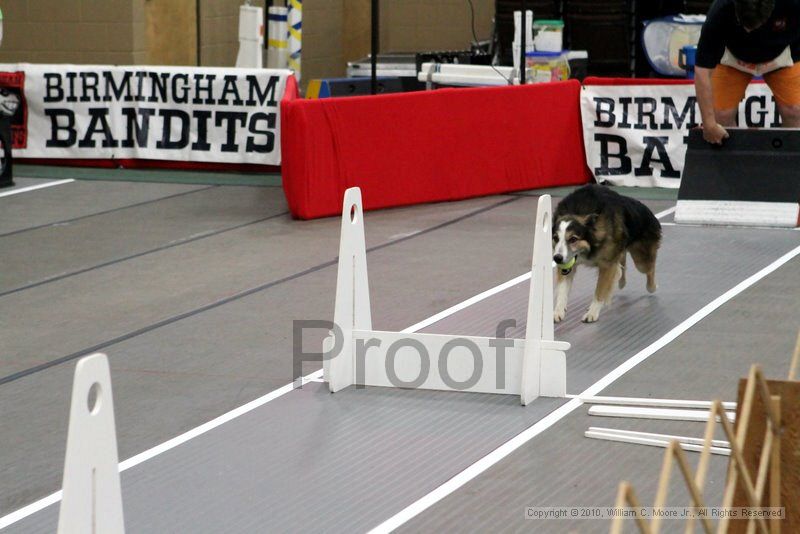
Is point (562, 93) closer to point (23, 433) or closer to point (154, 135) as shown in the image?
point (154, 135)

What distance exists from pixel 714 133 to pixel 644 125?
2582 mm

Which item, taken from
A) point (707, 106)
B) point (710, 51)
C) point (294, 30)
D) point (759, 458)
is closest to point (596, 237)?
point (707, 106)

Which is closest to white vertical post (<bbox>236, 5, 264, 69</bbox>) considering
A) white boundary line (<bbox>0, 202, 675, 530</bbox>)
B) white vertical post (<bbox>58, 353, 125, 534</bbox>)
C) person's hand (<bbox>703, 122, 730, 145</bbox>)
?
person's hand (<bbox>703, 122, 730, 145</bbox>)

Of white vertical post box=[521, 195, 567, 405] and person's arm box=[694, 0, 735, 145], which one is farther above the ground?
person's arm box=[694, 0, 735, 145]

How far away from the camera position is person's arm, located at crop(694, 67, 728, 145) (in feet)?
33.1

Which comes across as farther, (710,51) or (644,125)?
(644,125)

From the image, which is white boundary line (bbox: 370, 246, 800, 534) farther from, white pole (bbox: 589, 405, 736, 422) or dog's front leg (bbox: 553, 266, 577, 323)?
dog's front leg (bbox: 553, 266, 577, 323)

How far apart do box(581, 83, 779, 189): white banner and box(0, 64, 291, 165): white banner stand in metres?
3.52

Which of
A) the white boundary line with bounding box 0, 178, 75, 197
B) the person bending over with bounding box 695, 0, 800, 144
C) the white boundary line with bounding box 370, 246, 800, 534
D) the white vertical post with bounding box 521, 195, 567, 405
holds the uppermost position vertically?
the person bending over with bounding box 695, 0, 800, 144

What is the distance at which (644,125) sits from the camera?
1287 cm

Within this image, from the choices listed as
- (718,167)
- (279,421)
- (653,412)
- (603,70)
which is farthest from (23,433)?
(603,70)

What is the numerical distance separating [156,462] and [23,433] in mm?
834

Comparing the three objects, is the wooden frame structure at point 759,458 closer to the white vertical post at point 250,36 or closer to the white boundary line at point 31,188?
the white boundary line at point 31,188

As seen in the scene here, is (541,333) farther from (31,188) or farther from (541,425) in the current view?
(31,188)
